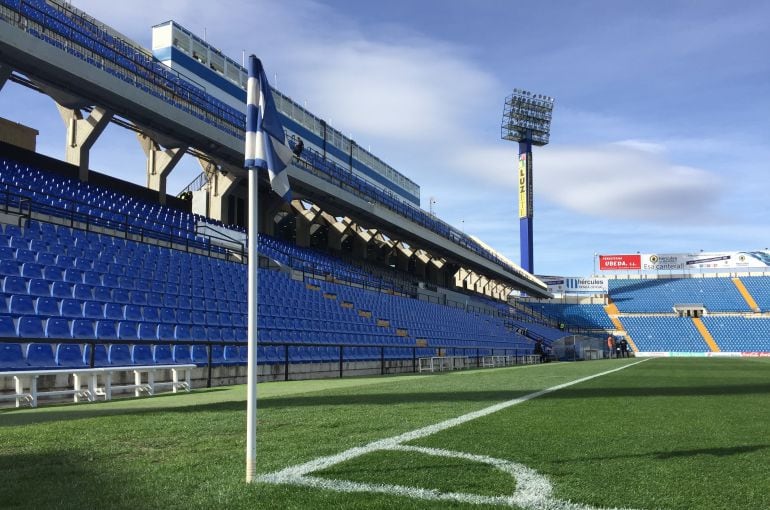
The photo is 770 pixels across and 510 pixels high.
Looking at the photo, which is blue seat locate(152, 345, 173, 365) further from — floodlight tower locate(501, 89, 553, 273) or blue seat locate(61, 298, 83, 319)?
floodlight tower locate(501, 89, 553, 273)

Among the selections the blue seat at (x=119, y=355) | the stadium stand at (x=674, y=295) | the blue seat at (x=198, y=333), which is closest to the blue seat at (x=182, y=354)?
the blue seat at (x=119, y=355)

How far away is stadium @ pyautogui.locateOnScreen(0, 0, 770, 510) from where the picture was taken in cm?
411

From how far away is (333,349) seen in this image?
64.3 ft

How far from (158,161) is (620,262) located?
6216 centimetres

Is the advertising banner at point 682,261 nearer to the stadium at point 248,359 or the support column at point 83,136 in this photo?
the stadium at point 248,359

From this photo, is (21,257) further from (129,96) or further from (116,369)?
(129,96)

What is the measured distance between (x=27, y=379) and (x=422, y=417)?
22.3ft

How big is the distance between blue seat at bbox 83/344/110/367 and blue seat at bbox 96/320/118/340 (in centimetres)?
52

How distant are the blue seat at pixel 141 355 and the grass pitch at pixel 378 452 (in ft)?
9.47

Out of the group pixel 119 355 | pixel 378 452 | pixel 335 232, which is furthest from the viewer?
pixel 335 232

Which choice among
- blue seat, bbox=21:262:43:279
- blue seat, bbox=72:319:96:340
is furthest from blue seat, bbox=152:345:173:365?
blue seat, bbox=21:262:43:279

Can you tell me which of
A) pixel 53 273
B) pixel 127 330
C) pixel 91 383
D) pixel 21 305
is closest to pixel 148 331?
pixel 127 330

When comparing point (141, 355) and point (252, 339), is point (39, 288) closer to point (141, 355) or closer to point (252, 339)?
point (141, 355)

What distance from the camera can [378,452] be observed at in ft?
16.5
